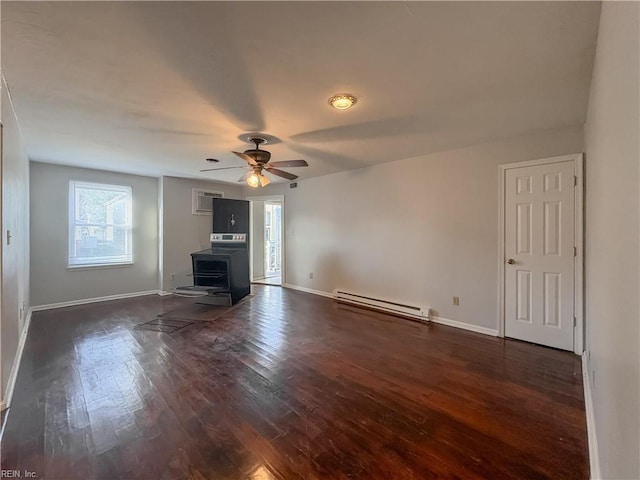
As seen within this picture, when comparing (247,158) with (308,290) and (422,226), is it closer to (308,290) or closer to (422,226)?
(422,226)

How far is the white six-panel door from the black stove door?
15.6 ft

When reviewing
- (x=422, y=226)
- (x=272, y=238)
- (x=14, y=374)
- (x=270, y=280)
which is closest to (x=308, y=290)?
(x=270, y=280)

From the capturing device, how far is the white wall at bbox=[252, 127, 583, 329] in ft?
11.1

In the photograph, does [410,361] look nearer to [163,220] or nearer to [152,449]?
[152,449]

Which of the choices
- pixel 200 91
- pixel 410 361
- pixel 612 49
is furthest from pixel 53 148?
pixel 612 49

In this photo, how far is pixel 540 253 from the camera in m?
3.04

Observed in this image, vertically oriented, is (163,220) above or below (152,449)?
above

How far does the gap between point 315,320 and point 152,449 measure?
8.16ft

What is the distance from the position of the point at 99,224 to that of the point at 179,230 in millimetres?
1261

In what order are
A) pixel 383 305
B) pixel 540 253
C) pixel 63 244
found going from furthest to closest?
pixel 63 244, pixel 383 305, pixel 540 253

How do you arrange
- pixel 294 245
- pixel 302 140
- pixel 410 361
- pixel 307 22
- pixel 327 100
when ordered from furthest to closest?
pixel 294 245 < pixel 302 140 < pixel 410 361 < pixel 327 100 < pixel 307 22

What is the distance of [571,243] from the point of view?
2855 millimetres

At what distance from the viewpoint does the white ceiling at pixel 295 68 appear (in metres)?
1.39

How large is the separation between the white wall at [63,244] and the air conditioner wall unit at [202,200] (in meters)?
0.82
